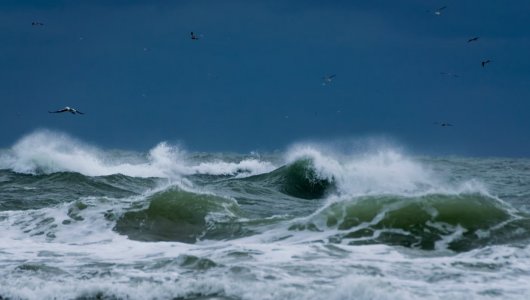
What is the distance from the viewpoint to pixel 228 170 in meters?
39.6

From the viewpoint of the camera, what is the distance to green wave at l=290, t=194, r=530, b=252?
1216 centimetres

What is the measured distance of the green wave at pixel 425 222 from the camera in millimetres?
12164

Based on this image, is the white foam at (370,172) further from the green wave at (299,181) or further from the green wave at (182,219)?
the green wave at (182,219)

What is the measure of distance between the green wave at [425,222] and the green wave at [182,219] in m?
1.76

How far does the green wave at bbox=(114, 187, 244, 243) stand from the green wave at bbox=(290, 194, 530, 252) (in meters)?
1.76

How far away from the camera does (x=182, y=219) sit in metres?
14.8

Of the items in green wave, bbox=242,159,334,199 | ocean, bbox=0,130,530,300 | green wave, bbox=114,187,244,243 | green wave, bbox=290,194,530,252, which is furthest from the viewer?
green wave, bbox=242,159,334,199

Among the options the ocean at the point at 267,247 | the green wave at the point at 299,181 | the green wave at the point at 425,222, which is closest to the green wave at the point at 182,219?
the ocean at the point at 267,247

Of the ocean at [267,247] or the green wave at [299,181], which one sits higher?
the green wave at [299,181]

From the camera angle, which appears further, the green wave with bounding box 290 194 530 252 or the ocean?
the green wave with bounding box 290 194 530 252

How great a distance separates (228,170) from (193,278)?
30328 millimetres

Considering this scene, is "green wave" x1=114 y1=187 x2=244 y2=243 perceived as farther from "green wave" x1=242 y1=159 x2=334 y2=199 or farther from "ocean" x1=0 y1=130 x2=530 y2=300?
"green wave" x1=242 y1=159 x2=334 y2=199

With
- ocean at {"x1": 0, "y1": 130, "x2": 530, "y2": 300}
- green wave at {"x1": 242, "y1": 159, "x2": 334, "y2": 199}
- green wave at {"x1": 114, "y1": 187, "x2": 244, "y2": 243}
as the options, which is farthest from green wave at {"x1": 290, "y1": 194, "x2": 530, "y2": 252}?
green wave at {"x1": 242, "y1": 159, "x2": 334, "y2": 199}

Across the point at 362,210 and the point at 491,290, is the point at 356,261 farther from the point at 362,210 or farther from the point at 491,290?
the point at 362,210
